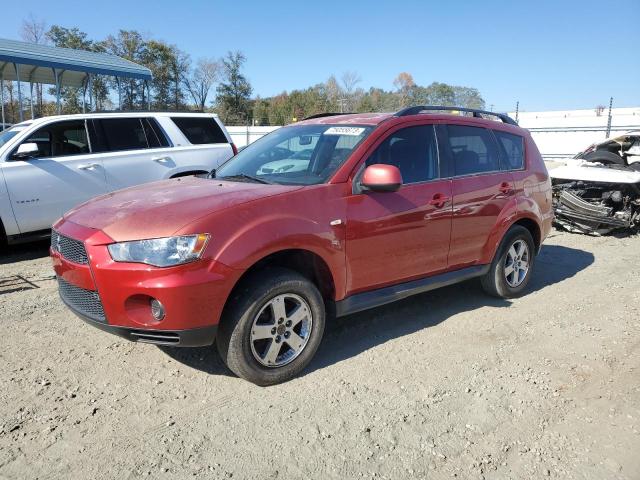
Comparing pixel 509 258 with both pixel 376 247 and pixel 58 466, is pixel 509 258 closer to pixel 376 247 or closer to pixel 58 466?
pixel 376 247

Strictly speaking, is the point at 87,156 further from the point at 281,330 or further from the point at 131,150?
the point at 281,330

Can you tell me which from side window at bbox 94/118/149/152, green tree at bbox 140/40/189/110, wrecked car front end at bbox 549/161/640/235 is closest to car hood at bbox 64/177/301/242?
side window at bbox 94/118/149/152

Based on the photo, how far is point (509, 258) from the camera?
5.20 m

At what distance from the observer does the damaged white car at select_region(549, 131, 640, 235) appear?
852 centimetres

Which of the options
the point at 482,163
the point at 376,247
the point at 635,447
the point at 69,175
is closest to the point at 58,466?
the point at 376,247

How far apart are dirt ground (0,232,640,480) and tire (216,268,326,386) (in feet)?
0.50

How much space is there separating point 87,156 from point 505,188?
549 centimetres

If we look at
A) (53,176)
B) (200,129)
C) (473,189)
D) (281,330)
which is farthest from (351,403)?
(200,129)

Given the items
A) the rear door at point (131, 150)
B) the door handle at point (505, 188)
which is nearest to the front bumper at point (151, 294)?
the door handle at point (505, 188)

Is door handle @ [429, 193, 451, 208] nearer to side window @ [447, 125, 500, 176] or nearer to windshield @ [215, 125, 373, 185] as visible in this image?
side window @ [447, 125, 500, 176]

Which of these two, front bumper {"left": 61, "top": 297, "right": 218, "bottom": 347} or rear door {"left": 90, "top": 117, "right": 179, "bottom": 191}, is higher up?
rear door {"left": 90, "top": 117, "right": 179, "bottom": 191}

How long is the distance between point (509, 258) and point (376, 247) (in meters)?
2.09

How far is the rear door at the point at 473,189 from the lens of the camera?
4.50 metres

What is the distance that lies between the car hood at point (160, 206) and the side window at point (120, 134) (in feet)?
11.9
